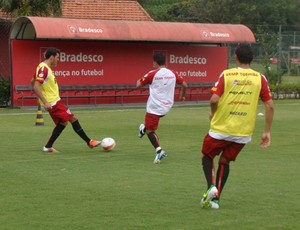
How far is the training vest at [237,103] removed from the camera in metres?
8.06

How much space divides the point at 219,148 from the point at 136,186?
6.03 ft

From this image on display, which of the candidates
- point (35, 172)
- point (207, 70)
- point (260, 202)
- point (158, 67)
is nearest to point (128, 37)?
point (207, 70)

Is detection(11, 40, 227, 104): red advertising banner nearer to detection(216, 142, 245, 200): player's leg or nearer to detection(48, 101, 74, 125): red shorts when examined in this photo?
detection(48, 101, 74, 125): red shorts

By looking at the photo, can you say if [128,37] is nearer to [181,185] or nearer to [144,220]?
[181,185]

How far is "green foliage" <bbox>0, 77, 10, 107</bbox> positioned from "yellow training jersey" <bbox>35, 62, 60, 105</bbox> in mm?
14996

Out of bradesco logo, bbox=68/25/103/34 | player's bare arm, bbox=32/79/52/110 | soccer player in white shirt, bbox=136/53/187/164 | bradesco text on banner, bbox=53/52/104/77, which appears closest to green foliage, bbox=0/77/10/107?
bradesco text on banner, bbox=53/52/104/77

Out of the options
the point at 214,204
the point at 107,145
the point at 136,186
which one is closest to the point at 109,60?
the point at 107,145

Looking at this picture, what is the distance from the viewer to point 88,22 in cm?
2834

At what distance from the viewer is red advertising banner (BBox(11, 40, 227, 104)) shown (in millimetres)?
27656

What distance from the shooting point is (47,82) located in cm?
1329

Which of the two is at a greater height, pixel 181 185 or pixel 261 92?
pixel 261 92

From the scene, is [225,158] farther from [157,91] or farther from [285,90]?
[285,90]

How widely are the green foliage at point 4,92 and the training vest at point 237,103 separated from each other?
67.9 ft

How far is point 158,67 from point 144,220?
5433 mm
